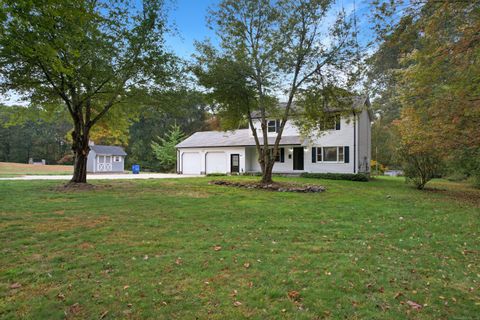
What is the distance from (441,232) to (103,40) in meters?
12.3

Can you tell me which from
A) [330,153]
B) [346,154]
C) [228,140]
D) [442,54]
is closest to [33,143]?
[228,140]

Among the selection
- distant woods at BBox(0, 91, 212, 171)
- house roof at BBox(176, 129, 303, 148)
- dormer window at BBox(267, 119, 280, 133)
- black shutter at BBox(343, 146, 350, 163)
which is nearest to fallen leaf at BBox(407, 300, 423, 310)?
black shutter at BBox(343, 146, 350, 163)

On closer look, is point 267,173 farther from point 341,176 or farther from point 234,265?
point 234,265

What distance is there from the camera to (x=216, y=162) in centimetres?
2625

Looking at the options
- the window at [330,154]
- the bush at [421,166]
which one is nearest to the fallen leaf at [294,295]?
the bush at [421,166]

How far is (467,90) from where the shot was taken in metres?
8.47

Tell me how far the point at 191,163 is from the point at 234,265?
2425 centimetres

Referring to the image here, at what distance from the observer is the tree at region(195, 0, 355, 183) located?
13047 mm

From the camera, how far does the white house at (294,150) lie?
67.8ft

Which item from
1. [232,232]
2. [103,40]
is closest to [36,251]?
[232,232]

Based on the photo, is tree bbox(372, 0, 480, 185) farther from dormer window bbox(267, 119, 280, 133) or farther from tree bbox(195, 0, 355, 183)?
dormer window bbox(267, 119, 280, 133)

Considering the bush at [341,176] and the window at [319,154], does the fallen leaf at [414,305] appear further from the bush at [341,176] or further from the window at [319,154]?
the window at [319,154]

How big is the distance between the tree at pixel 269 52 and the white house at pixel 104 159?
74.6 feet

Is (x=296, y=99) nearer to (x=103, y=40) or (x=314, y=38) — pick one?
(x=314, y=38)
